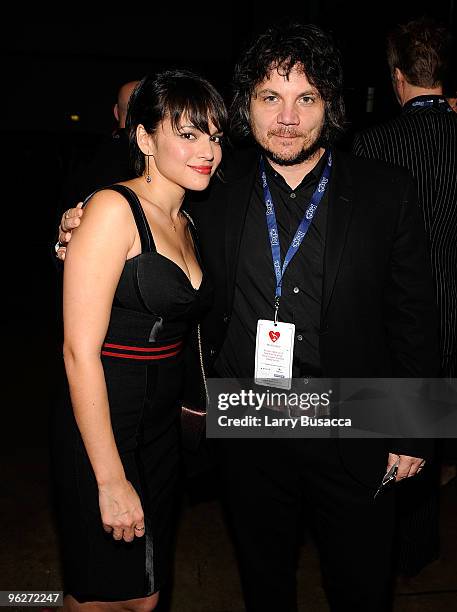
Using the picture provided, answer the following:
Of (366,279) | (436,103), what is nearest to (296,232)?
(366,279)

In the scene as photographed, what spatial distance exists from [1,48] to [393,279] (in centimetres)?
936

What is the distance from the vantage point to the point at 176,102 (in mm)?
1644

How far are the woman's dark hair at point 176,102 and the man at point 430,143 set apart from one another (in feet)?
2.23

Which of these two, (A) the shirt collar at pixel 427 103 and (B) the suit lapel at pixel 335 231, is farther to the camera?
(A) the shirt collar at pixel 427 103

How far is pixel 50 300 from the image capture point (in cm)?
696

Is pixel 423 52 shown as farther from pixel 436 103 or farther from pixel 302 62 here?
pixel 302 62

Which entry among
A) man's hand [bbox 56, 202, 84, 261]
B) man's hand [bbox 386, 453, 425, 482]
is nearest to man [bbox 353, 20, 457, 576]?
man's hand [bbox 386, 453, 425, 482]

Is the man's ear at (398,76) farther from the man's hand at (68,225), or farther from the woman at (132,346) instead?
the man's hand at (68,225)

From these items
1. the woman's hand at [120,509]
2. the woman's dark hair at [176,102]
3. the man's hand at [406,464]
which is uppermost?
the woman's dark hair at [176,102]

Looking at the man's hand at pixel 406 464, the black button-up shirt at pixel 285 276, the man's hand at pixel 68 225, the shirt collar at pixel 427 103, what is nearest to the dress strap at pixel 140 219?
the man's hand at pixel 68 225

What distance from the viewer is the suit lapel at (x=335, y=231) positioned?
1694 mm

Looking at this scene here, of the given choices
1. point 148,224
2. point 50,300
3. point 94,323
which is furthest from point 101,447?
point 50,300

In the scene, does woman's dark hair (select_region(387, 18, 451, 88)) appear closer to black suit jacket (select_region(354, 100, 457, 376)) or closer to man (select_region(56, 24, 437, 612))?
black suit jacket (select_region(354, 100, 457, 376))

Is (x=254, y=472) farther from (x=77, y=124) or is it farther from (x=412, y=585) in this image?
(x=77, y=124)
